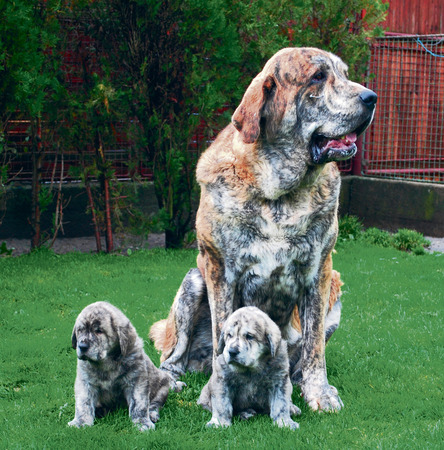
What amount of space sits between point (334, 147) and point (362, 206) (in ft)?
26.6

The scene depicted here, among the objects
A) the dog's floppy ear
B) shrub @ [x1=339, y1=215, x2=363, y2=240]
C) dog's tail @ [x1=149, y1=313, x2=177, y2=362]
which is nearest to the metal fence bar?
shrub @ [x1=339, y1=215, x2=363, y2=240]

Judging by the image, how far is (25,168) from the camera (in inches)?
358

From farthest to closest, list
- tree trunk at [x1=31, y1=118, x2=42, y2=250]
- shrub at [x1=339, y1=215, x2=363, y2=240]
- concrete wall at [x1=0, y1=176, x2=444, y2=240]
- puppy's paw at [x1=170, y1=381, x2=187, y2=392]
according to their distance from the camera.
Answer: shrub at [x1=339, y1=215, x2=363, y2=240], concrete wall at [x1=0, y1=176, x2=444, y2=240], tree trunk at [x1=31, y1=118, x2=42, y2=250], puppy's paw at [x1=170, y1=381, x2=187, y2=392]

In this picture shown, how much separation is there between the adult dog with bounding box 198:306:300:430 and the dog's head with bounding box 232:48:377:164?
0.97 metres

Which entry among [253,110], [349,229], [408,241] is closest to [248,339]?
[253,110]

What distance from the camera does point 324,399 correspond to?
4031 mm

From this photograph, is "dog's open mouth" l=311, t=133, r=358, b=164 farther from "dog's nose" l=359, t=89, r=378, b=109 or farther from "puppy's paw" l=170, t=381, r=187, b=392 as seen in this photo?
"puppy's paw" l=170, t=381, r=187, b=392

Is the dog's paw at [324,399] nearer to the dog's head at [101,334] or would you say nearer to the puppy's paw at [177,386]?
the puppy's paw at [177,386]

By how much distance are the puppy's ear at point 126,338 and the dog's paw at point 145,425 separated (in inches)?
14.7

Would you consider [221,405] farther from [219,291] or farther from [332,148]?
[332,148]

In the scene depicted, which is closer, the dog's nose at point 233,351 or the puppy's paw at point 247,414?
the dog's nose at point 233,351

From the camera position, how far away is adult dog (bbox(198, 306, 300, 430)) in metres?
3.66

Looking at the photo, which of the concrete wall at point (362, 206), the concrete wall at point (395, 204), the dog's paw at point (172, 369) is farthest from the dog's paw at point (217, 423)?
the concrete wall at point (395, 204)

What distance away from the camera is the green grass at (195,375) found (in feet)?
11.6
